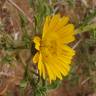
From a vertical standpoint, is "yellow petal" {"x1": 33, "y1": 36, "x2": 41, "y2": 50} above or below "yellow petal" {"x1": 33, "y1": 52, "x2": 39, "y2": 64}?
above

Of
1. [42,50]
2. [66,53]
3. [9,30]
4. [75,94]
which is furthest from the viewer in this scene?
[75,94]

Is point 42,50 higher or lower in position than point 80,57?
higher

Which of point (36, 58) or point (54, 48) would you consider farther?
point (54, 48)

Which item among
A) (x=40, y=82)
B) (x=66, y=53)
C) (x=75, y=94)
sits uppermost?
(x=66, y=53)

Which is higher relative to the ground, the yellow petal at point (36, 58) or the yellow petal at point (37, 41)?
the yellow petal at point (37, 41)

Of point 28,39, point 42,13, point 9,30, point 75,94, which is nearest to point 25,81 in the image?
point 28,39

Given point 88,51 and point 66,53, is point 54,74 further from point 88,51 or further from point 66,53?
point 88,51

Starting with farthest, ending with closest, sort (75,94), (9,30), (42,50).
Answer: (75,94) → (9,30) → (42,50)

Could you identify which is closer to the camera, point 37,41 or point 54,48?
point 37,41
